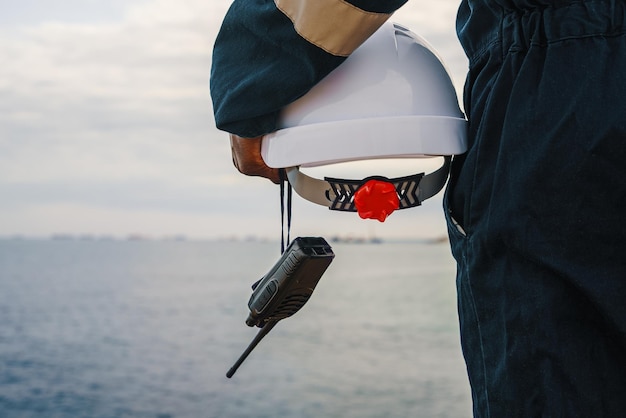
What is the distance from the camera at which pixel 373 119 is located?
1.03 metres

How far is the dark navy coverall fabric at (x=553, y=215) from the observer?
2.96 feet

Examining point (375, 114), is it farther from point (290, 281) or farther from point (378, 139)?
point (290, 281)

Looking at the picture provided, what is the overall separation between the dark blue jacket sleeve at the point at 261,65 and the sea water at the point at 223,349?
12.0ft

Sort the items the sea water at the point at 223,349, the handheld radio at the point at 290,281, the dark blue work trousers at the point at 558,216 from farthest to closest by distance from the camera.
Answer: the sea water at the point at 223,349
the handheld radio at the point at 290,281
the dark blue work trousers at the point at 558,216

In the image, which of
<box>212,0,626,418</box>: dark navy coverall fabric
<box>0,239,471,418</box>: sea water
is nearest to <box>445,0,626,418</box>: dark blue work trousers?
<box>212,0,626,418</box>: dark navy coverall fabric

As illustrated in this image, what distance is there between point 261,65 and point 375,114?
0.17 m

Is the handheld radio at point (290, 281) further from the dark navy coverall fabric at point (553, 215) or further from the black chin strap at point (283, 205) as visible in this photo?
the dark navy coverall fabric at point (553, 215)

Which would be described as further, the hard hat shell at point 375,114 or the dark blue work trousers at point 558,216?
the hard hat shell at point 375,114

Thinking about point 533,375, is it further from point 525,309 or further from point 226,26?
point 226,26

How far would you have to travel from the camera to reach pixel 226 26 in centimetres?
112

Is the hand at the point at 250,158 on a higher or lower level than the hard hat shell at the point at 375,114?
lower

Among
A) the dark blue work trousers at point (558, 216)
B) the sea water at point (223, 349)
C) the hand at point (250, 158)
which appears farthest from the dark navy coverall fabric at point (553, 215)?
the sea water at point (223, 349)

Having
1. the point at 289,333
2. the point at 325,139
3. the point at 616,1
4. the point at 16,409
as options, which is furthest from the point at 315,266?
the point at 289,333

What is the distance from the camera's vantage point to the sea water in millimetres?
15758
